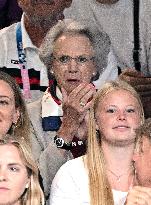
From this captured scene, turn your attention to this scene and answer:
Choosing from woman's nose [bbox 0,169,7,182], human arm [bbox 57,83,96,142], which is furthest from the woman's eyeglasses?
woman's nose [bbox 0,169,7,182]

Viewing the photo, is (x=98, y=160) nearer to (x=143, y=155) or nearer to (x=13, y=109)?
(x=143, y=155)

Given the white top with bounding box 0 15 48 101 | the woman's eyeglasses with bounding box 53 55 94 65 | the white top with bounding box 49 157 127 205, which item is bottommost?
the white top with bounding box 49 157 127 205

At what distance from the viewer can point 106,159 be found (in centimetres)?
250

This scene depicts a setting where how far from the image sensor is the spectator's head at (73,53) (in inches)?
110

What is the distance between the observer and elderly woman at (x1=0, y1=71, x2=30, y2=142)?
2.64 m

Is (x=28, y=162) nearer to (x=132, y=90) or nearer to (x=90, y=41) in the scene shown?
(x=132, y=90)

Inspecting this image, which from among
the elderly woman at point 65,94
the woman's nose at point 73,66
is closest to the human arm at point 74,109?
the elderly woman at point 65,94

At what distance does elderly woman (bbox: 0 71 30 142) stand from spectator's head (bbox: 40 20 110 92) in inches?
7.7

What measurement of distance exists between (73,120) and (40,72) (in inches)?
20.6

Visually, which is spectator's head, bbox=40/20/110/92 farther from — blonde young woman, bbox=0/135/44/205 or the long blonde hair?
blonde young woman, bbox=0/135/44/205

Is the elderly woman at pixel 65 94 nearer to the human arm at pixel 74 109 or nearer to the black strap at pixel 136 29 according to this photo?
the human arm at pixel 74 109

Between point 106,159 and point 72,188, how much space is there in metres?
0.17

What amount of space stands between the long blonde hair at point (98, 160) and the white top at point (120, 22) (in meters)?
0.49

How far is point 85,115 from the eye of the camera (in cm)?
268
